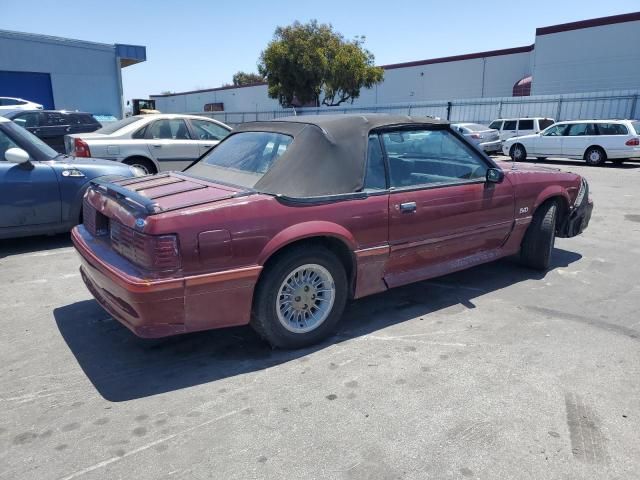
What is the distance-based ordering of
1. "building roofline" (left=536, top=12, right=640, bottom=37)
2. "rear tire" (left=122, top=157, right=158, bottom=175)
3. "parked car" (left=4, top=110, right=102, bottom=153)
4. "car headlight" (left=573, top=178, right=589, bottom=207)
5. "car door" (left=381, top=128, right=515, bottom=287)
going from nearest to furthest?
"car door" (left=381, top=128, right=515, bottom=287) < "car headlight" (left=573, top=178, right=589, bottom=207) < "rear tire" (left=122, top=157, right=158, bottom=175) < "parked car" (left=4, top=110, right=102, bottom=153) < "building roofline" (left=536, top=12, right=640, bottom=37)

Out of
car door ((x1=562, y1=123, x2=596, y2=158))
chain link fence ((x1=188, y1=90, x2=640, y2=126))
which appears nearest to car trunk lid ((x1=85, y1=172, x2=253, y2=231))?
car door ((x1=562, y1=123, x2=596, y2=158))

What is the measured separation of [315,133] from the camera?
3717 millimetres

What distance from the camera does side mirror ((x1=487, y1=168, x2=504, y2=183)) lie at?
4.30m

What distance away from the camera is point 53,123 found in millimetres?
12359

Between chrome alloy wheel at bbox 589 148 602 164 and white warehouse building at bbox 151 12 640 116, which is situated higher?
white warehouse building at bbox 151 12 640 116

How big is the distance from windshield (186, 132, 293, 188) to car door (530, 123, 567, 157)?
16355 millimetres

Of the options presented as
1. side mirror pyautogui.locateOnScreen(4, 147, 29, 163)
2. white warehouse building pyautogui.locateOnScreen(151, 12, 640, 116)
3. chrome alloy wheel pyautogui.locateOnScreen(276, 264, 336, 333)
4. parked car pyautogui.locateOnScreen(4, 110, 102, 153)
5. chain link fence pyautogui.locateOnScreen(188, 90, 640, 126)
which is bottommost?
chrome alloy wheel pyautogui.locateOnScreen(276, 264, 336, 333)

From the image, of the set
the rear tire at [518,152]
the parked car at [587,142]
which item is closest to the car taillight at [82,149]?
the parked car at [587,142]

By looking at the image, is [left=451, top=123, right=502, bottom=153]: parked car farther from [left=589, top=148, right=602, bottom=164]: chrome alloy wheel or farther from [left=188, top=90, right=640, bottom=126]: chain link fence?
[left=188, top=90, right=640, bottom=126]: chain link fence

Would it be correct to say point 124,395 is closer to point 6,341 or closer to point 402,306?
point 6,341

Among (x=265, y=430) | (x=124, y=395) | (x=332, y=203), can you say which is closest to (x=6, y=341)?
(x=124, y=395)

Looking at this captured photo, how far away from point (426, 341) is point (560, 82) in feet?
103

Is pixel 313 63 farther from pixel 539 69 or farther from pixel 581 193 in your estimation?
pixel 581 193

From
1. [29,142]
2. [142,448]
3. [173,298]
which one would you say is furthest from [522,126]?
[142,448]
